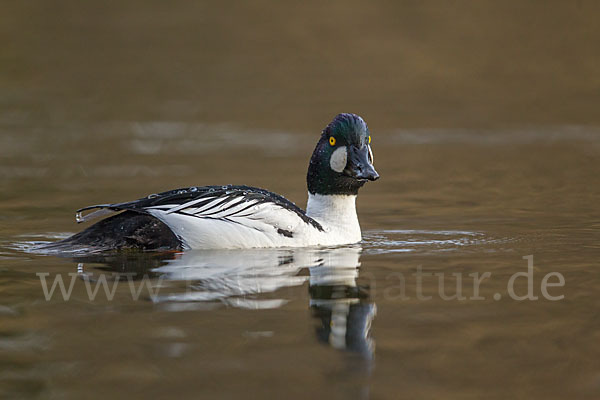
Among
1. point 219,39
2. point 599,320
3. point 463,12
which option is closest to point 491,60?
point 463,12

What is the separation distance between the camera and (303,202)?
11.5m

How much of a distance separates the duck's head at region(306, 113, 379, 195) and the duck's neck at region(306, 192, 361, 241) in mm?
57

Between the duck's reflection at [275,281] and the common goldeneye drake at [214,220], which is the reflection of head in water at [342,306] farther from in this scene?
the common goldeneye drake at [214,220]

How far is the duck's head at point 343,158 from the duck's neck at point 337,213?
2.3 inches

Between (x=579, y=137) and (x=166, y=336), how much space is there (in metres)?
14.1

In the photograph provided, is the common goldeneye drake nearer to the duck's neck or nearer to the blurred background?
the duck's neck

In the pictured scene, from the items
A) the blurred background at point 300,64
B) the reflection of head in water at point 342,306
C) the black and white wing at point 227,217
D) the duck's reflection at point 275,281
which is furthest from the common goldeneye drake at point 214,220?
the blurred background at point 300,64

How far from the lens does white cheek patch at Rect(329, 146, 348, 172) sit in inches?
324

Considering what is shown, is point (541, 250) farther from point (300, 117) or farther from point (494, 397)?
point (300, 117)

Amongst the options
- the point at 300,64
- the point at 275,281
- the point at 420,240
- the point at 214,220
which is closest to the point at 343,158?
the point at 420,240

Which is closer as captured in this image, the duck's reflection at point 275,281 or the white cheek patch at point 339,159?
the duck's reflection at point 275,281

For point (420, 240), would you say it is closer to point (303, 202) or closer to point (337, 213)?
point (337, 213)

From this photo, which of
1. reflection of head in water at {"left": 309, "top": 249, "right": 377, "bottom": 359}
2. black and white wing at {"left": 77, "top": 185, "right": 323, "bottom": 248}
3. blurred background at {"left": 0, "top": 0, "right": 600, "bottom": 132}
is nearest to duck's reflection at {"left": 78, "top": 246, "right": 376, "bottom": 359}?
reflection of head in water at {"left": 309, "top": 249, "right": 377, "bottom": 359}

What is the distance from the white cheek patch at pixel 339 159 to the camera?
27.0 feet
